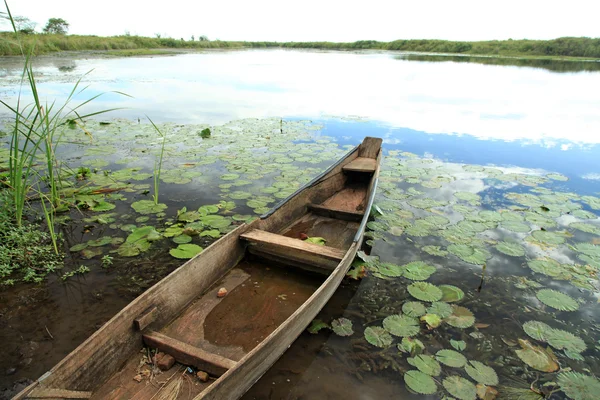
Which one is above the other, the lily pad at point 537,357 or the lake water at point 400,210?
the lake water at point 400,210

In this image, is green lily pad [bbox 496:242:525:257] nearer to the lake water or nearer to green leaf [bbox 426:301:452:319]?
the lake water

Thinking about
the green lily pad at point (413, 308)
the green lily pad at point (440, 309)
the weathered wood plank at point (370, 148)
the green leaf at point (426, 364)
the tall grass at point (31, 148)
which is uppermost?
the tall grass at point (31, 148)

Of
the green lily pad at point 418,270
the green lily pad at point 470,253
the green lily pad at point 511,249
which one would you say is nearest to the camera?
the green lily pad at point 418,270

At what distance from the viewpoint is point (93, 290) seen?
293 centimetres

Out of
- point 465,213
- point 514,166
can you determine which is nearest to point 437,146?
point 514,166

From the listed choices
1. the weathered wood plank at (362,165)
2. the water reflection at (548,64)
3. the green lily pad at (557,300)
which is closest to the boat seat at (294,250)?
the green lily pad at (557,300)

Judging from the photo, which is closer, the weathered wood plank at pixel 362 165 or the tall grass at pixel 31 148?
the tall grass at pixel 31 148

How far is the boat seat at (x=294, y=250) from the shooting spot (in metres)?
2.91

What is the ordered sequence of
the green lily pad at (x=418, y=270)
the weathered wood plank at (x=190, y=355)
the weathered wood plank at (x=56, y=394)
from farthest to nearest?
the green lily pad at (x=418, y=270) → the weathered wood plank at (x=190, y=355) → the weathered wood plank at (x=56, y=394)

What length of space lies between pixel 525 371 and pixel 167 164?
5.41m

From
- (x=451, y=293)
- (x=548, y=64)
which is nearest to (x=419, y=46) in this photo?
(x=548, y=64)

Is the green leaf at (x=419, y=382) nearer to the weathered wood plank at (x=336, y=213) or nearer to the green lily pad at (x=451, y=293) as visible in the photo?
the green lily pad at (x=451, y=293)

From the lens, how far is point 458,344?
→ 8.27 feet

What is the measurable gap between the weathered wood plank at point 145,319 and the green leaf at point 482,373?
2078mm
